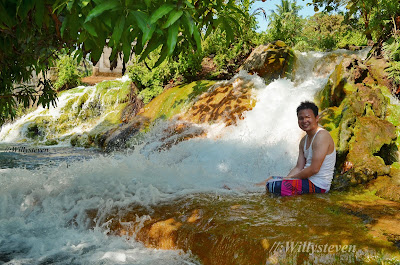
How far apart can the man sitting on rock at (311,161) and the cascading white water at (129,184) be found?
86cm

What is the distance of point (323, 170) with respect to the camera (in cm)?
423

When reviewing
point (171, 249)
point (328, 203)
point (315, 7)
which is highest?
point (315, 7)

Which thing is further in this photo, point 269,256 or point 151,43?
point 269,256

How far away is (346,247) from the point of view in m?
2.65

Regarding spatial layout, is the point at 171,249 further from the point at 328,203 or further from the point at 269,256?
the point at 328,203

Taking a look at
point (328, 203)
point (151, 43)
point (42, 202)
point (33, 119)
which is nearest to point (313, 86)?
point (328, 203)

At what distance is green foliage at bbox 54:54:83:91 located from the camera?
21.7 metres

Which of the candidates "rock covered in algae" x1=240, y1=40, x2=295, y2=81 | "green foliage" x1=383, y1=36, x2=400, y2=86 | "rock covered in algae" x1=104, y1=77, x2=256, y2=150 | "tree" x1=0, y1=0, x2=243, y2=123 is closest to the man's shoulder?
"tree" x1=0, y1=0, x2=243, y2=123

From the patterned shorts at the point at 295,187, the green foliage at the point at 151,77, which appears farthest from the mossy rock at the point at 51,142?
the patterned shorts at the point at 295,187

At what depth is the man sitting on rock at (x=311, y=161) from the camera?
Answer: 13.5ft

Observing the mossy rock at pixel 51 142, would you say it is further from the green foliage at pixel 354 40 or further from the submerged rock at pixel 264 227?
the green foliage at pixel 354 40

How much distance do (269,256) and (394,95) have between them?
24.5ft

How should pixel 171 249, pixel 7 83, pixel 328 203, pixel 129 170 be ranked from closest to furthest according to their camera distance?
1. pixel 171 249
2. pixel 328 203
3. pixel 7 83
4. pixel 129 170

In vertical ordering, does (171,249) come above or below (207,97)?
below
